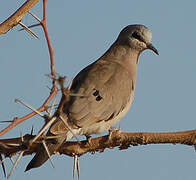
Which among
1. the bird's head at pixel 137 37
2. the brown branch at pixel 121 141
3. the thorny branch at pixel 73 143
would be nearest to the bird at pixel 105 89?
the bird's head at pixel 137 37

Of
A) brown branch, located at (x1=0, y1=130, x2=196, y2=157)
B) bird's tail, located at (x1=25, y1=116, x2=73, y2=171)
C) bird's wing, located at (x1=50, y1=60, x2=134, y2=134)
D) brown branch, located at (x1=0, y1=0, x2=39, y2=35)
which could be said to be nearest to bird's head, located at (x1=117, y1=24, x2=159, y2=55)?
bird's wing, located at (x1=50, y1=60, x2=134, y2=134)

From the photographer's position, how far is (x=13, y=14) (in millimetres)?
2916

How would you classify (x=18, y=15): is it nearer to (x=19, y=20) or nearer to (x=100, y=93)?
(x=19, y=20)

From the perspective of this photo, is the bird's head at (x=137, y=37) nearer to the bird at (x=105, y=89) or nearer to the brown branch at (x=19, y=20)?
the bird at (x=105, y=89)

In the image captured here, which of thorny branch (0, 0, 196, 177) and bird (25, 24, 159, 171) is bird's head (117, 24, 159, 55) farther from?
thorny branch (0, 0, 196, 177)

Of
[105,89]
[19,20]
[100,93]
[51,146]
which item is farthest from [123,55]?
[19,20]

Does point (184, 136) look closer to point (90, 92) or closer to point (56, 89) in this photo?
point (56, 89)

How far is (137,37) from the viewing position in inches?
248

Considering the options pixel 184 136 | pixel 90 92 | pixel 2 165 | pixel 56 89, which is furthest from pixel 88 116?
pixel 56 89

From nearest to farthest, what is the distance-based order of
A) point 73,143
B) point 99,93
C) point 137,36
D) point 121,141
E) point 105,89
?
1. point 121,141
2. point 73,143
3. point 99,93
4. point 105,89
5. point 137,36

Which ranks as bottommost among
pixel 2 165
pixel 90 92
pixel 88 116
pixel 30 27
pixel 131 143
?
pixel 2 165

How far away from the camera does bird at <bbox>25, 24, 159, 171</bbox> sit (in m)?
4.48

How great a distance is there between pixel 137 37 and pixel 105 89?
140cm

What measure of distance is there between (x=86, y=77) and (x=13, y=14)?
2.36 m
